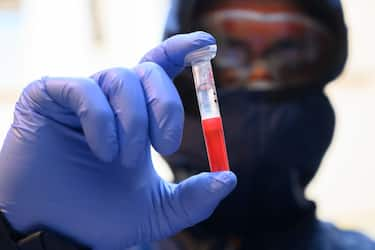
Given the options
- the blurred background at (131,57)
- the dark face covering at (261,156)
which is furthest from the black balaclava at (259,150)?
the blurred background at (131,57)

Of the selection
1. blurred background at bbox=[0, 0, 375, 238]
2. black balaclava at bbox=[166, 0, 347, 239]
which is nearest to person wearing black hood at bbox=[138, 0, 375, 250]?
black balaclava at bbox=[166, 0, 347, 239]

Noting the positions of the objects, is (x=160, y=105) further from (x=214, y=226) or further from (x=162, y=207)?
(x=214, y=226)

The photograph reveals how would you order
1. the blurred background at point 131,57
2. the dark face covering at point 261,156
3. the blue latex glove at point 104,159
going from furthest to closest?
the blurred background at point 131,57 < the dark face covering at point 261,156 < the blue latex glove at point 104,159

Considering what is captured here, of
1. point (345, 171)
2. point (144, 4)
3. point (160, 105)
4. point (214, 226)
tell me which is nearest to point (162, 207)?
point (160, 105)

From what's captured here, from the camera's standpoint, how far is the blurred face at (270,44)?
1323mm

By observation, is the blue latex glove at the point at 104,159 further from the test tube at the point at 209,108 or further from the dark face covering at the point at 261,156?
the dark face covering at the point at 261,156

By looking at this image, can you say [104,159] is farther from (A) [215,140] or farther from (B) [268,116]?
(B) [268,116]

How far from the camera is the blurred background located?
1.81 metres

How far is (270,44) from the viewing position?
4.38 feet

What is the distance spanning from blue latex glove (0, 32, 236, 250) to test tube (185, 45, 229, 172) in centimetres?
2

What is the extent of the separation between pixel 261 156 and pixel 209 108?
20.5 inches

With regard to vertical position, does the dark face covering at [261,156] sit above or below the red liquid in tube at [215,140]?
below

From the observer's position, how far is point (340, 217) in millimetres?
1984

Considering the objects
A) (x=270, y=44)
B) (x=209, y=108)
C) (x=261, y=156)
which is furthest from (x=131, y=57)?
(x=209, y=108)
